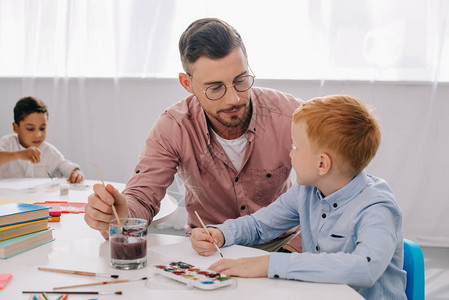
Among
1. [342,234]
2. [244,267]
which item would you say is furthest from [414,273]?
[244,267]

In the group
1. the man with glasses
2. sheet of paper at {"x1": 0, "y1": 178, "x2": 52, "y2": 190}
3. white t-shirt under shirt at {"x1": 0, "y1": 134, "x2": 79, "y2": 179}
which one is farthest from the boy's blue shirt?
white t-shirt under shirt at {"x1": 0, "y1": 134, "x2": 79, "y2": 179}

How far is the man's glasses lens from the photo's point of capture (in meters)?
1.67

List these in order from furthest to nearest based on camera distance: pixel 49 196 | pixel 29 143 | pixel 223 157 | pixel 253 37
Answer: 1. pixel 253 37
2. pixel 29 143
3. pixel 49 196
4. pixel 223 157

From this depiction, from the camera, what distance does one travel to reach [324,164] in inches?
50.6

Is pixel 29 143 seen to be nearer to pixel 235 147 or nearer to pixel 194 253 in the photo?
pixel 235 147

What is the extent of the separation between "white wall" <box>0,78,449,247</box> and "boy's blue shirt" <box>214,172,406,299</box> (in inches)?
87.8

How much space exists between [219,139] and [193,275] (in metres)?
0.91

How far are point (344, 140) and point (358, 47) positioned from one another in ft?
7.84

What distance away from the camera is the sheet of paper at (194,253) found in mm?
1153

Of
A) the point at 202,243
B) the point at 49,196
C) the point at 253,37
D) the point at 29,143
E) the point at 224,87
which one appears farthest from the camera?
the point at 253,37

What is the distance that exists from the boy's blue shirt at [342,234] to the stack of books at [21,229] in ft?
1.59

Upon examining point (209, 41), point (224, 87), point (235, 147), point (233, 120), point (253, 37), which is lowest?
point (235, 147)

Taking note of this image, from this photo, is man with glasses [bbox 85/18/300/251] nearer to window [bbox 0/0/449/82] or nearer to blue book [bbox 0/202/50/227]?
blue book [bbox 0/202/50/227]

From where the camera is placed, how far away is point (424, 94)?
3420 millimetres
